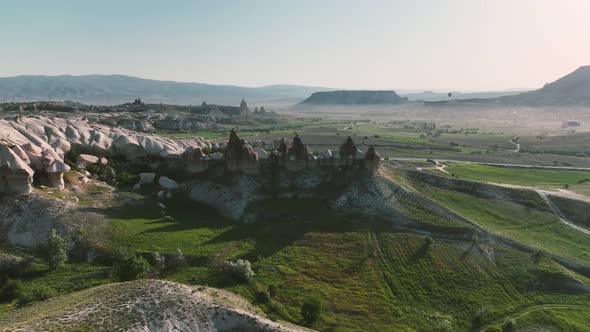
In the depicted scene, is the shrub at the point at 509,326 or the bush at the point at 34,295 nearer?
the bush at the point at 34,295

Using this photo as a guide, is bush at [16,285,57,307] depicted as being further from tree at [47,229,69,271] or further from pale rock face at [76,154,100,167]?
pale rock face at [76,154,100,167]

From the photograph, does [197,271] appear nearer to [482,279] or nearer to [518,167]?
[482,279]

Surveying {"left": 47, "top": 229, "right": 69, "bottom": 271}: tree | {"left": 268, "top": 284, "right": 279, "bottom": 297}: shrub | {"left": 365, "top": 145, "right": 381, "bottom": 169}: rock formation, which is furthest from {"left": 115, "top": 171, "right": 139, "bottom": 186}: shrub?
{"left": 365, "top": 145, "right": 381, "bottom": 169}: rock formation

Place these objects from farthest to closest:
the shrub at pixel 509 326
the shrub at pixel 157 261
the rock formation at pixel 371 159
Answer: the rock formation at pixel 371 159, the shrub at pixel 157 261, the shrub at pixel 509 326

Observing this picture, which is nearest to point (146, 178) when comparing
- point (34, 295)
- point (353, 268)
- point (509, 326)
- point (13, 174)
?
point (13, 174)

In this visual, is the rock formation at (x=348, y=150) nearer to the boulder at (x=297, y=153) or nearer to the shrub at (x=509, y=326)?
the boulder at (x=297, y=153)

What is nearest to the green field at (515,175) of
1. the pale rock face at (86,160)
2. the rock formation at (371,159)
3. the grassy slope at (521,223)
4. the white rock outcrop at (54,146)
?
the grassy slope at (521,223)

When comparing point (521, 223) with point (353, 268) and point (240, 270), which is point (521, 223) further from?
point (240, 270)

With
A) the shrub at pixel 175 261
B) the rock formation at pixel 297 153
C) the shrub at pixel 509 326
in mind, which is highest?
the rock formation at pixel 297 153
